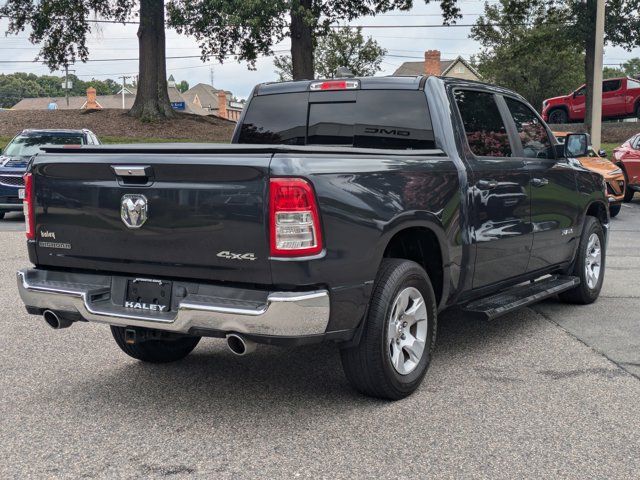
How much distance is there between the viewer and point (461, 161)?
538 centimetres

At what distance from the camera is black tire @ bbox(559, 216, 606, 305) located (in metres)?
7.29

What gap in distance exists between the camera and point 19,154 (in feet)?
54.8

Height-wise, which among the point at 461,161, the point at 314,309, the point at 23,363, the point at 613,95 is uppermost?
the point at 613,95

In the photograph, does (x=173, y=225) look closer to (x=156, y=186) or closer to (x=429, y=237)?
(x=156, y=186)

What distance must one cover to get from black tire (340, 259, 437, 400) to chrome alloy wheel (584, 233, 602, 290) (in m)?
3.28

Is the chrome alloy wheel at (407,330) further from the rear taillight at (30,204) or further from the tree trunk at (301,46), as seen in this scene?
the tree trunk at (301,46)

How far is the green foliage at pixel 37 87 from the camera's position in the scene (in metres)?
157

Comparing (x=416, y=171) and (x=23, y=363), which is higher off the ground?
(x=416, y=171)

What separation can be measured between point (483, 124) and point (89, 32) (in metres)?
29.2

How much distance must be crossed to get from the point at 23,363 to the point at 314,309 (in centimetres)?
260

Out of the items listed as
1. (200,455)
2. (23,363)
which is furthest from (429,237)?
(23,363)

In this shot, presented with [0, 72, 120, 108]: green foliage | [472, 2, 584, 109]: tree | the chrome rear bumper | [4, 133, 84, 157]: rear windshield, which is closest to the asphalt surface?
the chrome rear bumper

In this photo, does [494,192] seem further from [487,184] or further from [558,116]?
[558,116]

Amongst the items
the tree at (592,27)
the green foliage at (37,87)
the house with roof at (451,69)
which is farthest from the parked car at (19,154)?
the green foliage at (37,87)
